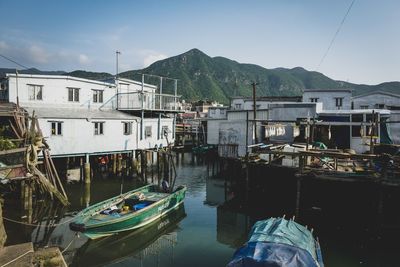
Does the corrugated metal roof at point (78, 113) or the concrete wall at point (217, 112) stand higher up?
the concrete wall at point (217, 112)

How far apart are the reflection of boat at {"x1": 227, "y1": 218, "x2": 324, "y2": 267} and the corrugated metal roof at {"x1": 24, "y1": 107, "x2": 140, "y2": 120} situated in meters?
21.7

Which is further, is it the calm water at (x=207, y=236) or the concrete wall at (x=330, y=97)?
the concrete wall at (x=330, y=97)

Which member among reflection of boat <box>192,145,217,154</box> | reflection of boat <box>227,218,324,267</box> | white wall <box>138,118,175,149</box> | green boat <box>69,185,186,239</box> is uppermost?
white wall <box>138,118,175,149</box>

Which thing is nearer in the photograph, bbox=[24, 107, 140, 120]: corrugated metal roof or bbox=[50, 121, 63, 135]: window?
bbox=[50, 121, 63, 135]: window

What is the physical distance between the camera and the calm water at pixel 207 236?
593 inches

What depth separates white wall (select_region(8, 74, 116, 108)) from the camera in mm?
28188

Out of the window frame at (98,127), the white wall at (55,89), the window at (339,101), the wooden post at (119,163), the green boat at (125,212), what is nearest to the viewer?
the green boat at (125,212)

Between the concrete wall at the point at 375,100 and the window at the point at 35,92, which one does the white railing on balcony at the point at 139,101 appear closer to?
the window at the point at 35,92

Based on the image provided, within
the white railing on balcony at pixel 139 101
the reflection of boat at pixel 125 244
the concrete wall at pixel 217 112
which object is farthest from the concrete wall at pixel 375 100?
the reflection of boat at pixel 125 244

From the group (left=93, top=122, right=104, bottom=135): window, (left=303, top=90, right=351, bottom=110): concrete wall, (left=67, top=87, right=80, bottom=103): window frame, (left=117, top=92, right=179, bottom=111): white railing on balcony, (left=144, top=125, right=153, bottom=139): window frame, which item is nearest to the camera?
(left=93, top=122, right=104, bottom=135): window

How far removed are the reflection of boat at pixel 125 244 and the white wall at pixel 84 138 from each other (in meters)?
12.4

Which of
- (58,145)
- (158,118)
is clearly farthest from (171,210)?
(158,118)

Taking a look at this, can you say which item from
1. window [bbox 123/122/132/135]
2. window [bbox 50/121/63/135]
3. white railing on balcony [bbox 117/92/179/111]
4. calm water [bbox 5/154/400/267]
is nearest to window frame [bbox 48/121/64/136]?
window [bbox 50/121/63/135]

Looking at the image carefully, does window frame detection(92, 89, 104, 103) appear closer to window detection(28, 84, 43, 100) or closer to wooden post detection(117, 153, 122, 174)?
window detection(28, 84, 43, 100)
